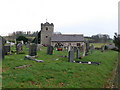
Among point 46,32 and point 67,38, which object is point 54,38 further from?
point 46,32

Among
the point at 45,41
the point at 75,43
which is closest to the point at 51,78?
the point at 75,43

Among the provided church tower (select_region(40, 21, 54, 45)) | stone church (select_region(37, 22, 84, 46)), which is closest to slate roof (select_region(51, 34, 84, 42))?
stone church (select_region(37, 22, 84, 46))

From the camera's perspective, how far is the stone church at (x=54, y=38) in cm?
4537

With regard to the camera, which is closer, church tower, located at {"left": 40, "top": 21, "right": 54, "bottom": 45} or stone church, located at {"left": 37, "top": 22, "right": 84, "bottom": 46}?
stone church, located at {"left": 37, "top": 22, "right": 84, "bottom": 46}

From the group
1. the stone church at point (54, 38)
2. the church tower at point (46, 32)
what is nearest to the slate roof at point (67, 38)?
the stone church at point (54, 38)

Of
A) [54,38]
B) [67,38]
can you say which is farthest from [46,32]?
[67,38]

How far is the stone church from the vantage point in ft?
149

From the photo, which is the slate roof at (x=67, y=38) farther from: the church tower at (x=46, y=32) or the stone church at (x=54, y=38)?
the church tower at (x=46, y=32)

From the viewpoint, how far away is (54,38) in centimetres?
4594

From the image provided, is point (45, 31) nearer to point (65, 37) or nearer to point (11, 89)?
point (65, 37)

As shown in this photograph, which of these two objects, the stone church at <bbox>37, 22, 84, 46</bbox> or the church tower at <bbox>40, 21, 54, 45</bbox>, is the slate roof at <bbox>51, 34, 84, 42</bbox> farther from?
the church tower at <bbox>40, 21, 54, 45</bbox>

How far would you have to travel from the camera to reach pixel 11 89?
17.6 ft

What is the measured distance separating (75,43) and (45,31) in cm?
1151

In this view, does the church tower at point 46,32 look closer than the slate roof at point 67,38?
No
